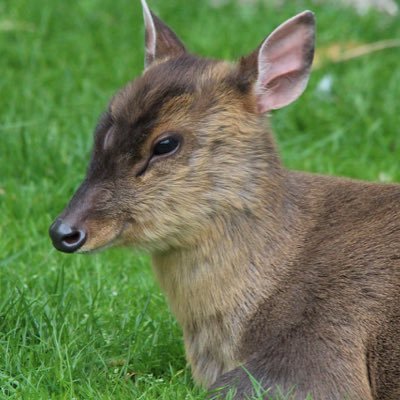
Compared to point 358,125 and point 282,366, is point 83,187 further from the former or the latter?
point 358,125

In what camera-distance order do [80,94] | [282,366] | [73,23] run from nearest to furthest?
[282,366] → [80,94] → [73,23]

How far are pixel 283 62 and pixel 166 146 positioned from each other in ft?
2.37

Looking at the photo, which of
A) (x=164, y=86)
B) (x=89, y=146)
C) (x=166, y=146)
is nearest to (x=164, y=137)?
(x=166, y=146)

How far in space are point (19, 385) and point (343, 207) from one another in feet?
5.09

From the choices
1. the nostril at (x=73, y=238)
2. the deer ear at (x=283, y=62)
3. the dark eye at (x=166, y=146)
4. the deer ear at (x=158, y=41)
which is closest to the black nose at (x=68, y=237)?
the nostril at (x=73, y=238)

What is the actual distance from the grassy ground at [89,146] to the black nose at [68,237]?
1.67ft

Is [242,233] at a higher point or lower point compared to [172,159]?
lower

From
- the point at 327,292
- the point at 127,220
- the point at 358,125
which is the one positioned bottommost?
the point at 358,125

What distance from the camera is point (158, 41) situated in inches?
231

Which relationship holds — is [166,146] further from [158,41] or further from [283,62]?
[158,41]

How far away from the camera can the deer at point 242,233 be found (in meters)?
5.09

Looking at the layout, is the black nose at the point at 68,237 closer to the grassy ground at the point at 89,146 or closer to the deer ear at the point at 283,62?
the grassy ground at the point at 89,146

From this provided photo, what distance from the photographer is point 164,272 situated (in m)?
5.39

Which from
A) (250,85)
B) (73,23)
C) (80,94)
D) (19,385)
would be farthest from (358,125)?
(19,385)
